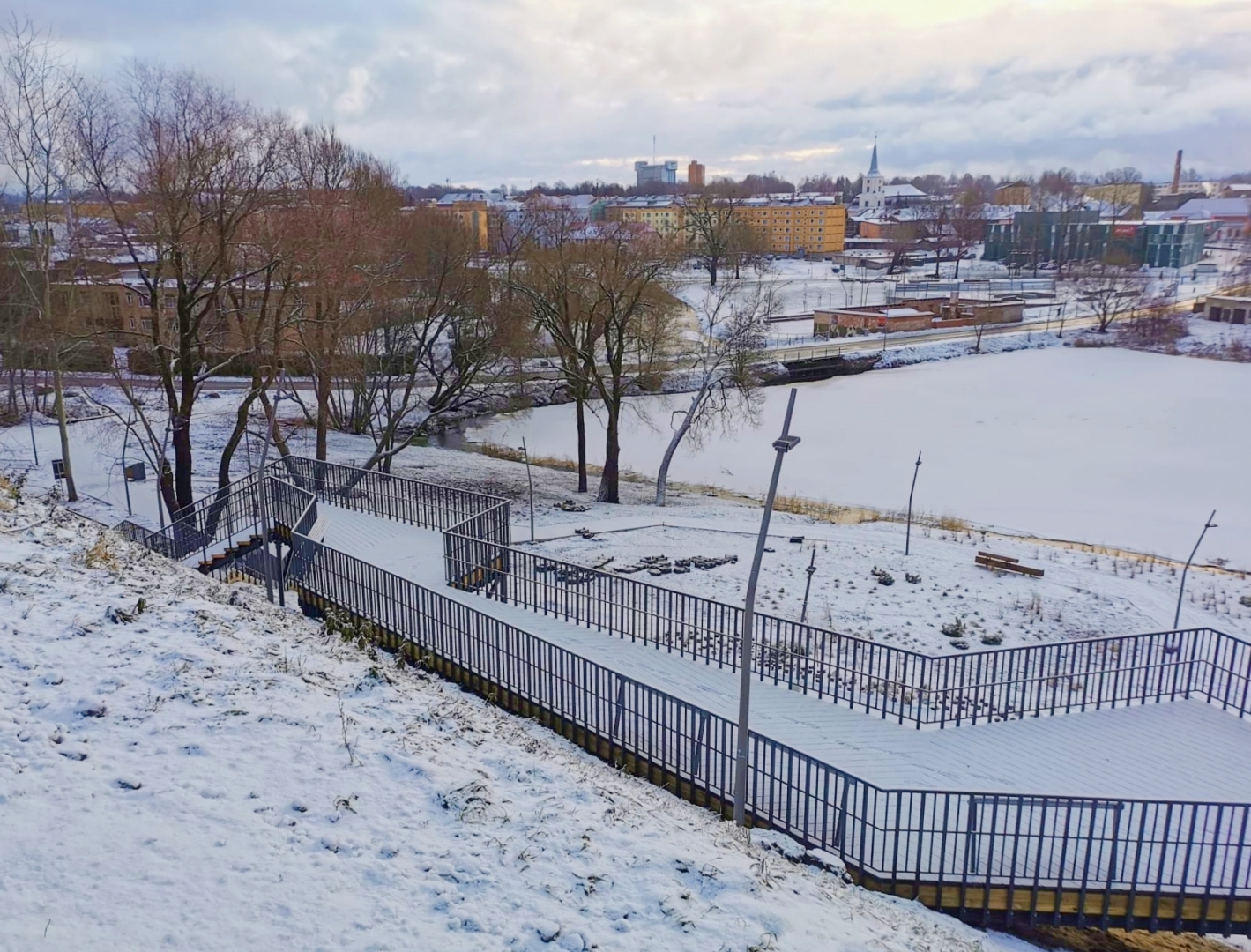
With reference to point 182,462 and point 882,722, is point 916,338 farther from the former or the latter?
point 882,722

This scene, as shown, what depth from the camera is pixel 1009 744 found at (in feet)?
34.1

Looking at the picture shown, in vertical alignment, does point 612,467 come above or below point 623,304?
below

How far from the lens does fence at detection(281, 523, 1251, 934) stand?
308 inches

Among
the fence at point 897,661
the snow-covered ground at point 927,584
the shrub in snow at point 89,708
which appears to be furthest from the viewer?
the snow-covered ground at point 927,584

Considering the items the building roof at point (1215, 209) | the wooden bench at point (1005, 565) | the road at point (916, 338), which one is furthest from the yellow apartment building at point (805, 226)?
the wooden bench at point (1005, 565)

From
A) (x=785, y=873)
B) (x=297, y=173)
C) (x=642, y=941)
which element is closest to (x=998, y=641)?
(x=785, y=873)

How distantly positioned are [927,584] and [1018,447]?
20105 mm

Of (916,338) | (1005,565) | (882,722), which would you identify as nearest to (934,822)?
(882,722)

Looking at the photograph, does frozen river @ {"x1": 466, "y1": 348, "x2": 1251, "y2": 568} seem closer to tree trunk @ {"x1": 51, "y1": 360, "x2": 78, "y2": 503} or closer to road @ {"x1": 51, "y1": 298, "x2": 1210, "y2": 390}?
road @ {"x1": 51, "y1": 298, "x2": 1210, "y2": 390}

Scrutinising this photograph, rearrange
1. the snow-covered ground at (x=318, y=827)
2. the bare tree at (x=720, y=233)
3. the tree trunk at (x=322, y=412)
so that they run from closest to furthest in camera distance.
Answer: the snow-covered ground at (x=318, y=827), the tree trunk at (x=322, y=412), the bare tree at (x=720, y=233)

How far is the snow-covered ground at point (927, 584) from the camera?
1486 cm

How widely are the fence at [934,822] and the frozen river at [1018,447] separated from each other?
16.1 m

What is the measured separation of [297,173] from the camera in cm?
2300

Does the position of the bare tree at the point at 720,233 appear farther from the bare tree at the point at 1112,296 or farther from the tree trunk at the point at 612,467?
the bare tree at the point at 1112,296
